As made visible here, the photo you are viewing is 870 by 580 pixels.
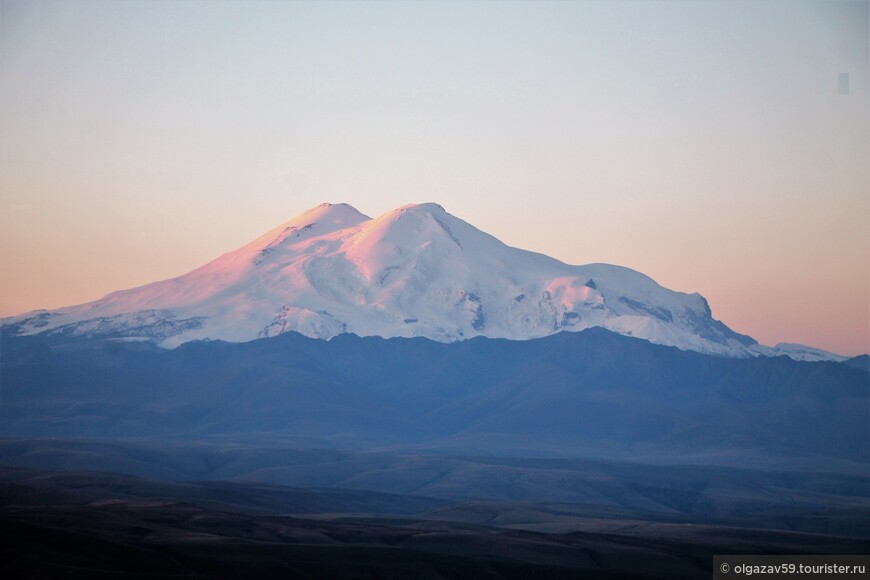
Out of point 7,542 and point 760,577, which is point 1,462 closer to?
point 7,542

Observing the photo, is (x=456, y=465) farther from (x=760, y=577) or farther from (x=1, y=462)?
(x=760, y=577)

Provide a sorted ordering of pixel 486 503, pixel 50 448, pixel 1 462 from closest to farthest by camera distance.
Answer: pixel 486 503
pixel 1 462
pixel 50 448

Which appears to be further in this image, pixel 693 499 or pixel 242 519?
pixel 693 499

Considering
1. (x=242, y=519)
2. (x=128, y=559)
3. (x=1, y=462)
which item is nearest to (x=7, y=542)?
(x=128, y=559)

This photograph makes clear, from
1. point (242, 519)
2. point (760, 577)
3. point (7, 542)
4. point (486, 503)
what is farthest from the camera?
point (486, 503)

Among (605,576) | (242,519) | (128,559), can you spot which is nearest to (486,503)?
(242,519)

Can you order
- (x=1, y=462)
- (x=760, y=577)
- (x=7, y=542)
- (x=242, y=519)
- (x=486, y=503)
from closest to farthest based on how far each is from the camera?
(x=7, y=542) < (x=760, y=577) < (x=242, y=519) < (x=486, y=503) < (x=1, y=462)

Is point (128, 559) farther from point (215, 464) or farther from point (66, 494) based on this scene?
point (215, 464)

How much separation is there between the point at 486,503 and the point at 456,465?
44218mm

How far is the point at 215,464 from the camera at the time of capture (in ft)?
649

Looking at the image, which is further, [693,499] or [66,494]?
[693,499]

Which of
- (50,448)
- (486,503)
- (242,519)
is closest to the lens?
(242,519)

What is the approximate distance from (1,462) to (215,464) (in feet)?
102

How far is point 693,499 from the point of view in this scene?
591ft
